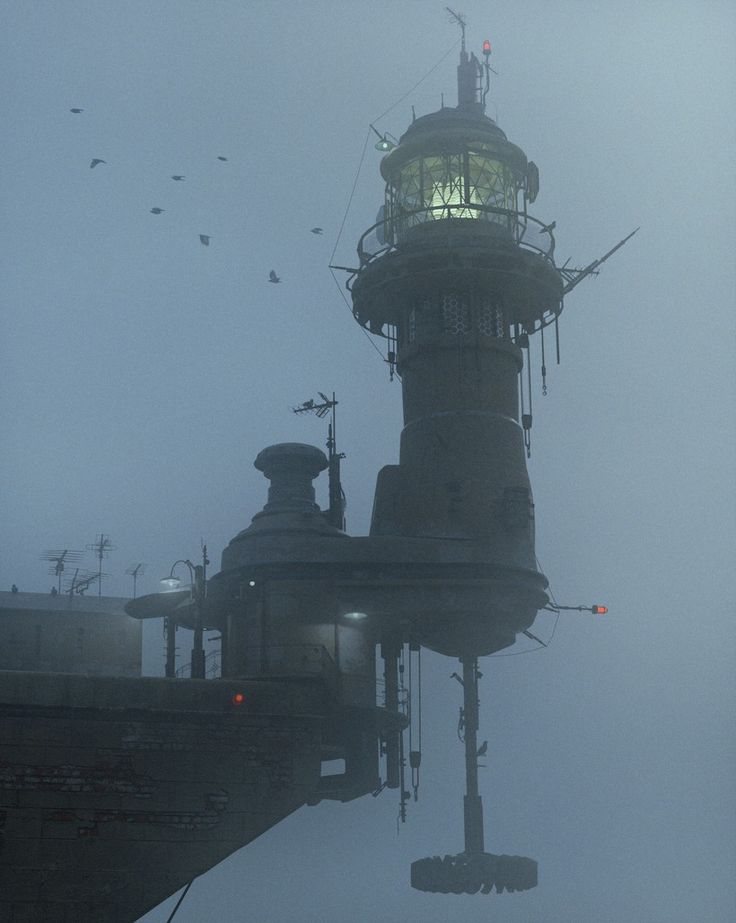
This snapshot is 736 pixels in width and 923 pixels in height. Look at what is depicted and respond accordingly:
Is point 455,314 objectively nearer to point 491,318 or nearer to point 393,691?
point 491,318

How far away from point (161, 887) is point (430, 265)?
27.1 meters

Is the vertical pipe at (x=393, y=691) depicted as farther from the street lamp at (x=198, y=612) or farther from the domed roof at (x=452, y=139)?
the domed roof at (x=452, y=139)

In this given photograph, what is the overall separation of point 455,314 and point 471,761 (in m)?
18.6

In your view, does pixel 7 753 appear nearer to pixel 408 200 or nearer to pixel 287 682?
pixel 287 682

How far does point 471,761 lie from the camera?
62.4 meters

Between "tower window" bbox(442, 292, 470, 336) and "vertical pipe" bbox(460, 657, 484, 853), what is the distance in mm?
13591

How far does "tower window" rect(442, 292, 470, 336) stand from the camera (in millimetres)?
61656

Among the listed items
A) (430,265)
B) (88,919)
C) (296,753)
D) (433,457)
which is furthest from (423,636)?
(88,919)

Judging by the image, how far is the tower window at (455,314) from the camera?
61.7 meters

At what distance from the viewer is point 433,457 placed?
6000 cm

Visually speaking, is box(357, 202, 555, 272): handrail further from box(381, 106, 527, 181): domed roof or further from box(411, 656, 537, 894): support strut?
box(411, 656, 537, 894): support strut

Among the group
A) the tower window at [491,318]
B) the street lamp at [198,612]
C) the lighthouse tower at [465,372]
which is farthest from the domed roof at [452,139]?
the street lamp at [198,612]

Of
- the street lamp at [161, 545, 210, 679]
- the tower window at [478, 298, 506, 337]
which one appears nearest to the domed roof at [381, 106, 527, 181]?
the tower window at [478, 298, 506, 337]

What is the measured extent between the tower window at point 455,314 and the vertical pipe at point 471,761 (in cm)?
1359
